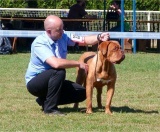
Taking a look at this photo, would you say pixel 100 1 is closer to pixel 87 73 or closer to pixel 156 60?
pixel 156 60

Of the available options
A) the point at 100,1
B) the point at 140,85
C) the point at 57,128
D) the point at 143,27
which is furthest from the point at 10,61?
the point at 100,1

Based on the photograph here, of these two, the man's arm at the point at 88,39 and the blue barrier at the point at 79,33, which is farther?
the blue barrier at the point at 79,33

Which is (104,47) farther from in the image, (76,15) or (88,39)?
(76,15)

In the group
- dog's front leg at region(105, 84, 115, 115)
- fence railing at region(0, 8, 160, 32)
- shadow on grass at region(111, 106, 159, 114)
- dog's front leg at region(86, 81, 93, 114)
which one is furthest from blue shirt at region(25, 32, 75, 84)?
fence railing at region(0, 8, 160, 32)

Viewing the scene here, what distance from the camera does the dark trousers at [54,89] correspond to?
719 cm

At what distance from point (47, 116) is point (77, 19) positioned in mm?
12061

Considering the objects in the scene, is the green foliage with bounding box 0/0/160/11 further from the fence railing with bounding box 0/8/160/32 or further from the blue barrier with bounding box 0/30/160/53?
the blue barrier with bounding box 0/30/160/53

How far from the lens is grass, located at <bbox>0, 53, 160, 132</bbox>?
6.55 meters

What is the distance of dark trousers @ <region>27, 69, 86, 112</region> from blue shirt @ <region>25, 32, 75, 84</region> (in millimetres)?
101

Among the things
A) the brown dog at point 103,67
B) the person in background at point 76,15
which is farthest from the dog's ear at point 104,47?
the person in background at point 76,15

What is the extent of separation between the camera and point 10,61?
1425 centimetres

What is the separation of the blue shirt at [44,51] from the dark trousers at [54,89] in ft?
0.33

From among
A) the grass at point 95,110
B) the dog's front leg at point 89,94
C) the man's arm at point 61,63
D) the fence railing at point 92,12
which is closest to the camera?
the grass at point 95,110

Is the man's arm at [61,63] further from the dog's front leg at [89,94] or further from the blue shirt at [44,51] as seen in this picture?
the dog's front leg at [89,94]
